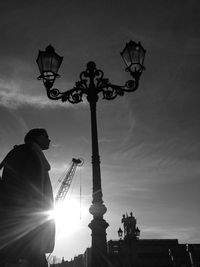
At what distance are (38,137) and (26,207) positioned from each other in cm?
112

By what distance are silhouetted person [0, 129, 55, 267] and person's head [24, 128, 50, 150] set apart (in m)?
0.10

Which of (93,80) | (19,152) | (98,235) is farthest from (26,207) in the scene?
(93,80)

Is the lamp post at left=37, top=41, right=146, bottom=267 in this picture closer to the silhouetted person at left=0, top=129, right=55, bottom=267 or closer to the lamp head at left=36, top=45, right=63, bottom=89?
the lamp head at left=36, top=45, right=63, bottom=89

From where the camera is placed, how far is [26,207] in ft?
12.7

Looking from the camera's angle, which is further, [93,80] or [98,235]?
[93,80]

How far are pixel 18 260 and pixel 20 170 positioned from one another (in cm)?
115

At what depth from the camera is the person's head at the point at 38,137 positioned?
4.51 meters

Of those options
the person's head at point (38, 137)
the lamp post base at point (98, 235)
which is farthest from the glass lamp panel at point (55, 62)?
the lamp post base at point (98, 235)

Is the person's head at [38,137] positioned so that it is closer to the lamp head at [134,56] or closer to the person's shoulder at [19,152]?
the person's shoulder at [19,152]

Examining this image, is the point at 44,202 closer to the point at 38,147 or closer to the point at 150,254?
the point at 38,147

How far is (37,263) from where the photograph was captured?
3.68 meters

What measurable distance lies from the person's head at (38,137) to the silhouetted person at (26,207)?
101 millimetres

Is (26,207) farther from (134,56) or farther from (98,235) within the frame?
(134,56)

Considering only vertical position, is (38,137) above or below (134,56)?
below
